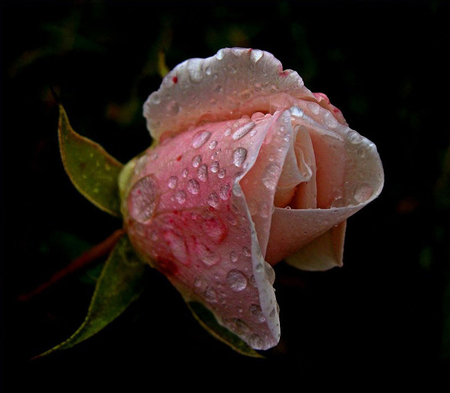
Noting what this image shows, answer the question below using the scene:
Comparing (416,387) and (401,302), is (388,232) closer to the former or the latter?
(401,302)

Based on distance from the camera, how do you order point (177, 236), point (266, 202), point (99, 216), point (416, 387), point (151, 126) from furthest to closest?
1. point (416, 387)
2. point (99, 216)
3. point (151, 126)
4. point (177, 236)
5. point (266, 202)

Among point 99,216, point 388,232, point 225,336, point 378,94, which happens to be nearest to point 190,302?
point 225,336

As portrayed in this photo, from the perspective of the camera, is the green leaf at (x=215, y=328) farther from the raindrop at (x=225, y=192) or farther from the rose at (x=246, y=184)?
the raindrop at (x=225, y=192)

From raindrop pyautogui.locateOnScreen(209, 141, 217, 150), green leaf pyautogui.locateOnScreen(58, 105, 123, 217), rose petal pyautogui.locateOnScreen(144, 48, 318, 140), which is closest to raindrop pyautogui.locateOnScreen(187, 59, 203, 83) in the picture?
rose petal pyautogui.locateOnScreen(144, 48, 318, 140)

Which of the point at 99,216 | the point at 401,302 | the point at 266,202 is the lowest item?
the point at 401,302

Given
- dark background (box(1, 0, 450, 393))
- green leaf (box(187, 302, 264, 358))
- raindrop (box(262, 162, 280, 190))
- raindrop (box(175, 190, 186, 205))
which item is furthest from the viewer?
dark background (box(1, 0, 450, 393))

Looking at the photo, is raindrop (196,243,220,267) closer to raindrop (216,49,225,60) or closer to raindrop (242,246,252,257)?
raindrop (242,246,252,257)

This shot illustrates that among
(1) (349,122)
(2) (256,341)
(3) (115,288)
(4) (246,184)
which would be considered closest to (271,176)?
(4) (246,184)

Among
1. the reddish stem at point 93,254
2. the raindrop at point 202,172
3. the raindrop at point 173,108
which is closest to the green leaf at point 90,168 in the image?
the reddish stem at point 93,254
